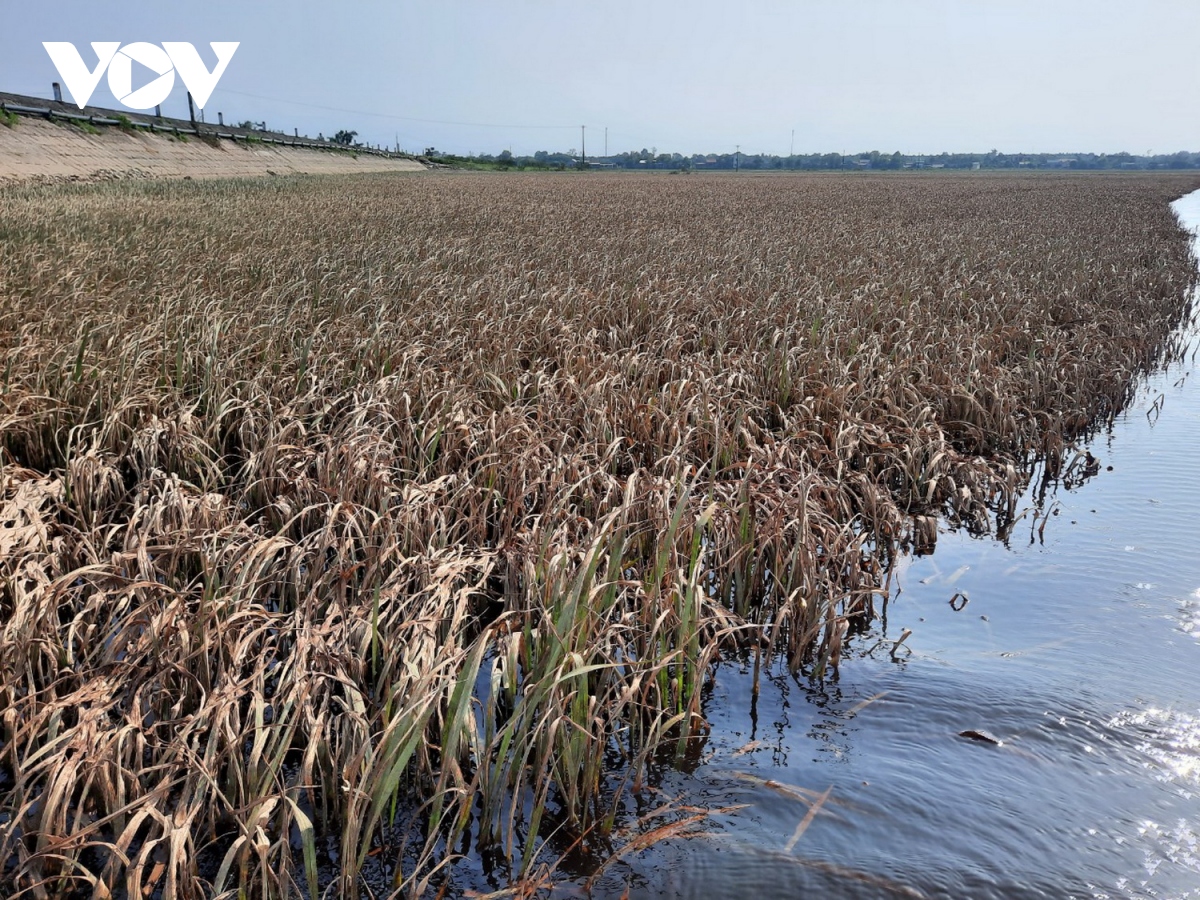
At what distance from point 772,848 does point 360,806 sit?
149 cm

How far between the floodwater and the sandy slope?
123ft

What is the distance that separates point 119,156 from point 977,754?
164 feet

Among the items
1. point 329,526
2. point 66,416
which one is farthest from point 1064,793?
point 66,416

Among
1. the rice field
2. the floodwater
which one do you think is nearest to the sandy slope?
the rice field

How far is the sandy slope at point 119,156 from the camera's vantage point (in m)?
36.4

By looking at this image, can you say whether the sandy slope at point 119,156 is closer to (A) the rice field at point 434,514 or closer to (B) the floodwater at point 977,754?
(A) the rice field at point 434,514

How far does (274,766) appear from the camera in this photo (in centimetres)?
268

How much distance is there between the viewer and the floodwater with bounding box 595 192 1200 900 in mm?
3031

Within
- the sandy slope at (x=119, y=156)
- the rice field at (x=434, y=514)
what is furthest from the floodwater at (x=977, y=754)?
the sandy slope at (x=119, y=156)

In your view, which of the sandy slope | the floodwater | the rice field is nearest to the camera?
the rice field

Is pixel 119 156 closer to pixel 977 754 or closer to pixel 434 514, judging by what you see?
pixel 434 514

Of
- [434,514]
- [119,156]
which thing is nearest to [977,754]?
[434,514]

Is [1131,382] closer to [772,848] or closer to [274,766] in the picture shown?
[772,848]

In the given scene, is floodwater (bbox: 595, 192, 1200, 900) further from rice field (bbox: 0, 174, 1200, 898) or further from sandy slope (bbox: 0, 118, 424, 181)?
sandy slope (bbox: 0, 118, 424, 181)
